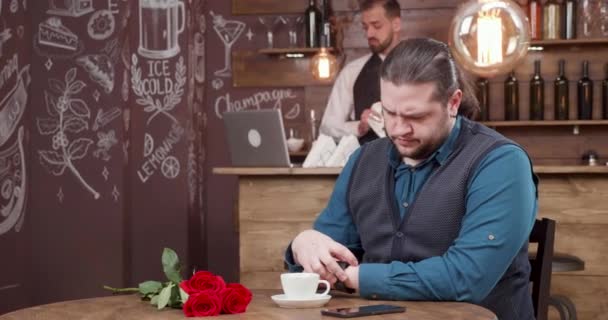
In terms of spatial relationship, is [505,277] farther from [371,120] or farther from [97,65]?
[97,65]

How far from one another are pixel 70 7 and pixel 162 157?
1128mm

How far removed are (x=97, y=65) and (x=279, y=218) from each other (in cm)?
231

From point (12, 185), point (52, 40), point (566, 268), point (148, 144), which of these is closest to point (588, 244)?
point (566, 268)

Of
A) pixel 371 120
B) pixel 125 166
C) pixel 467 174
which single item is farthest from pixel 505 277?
pixel 125 166

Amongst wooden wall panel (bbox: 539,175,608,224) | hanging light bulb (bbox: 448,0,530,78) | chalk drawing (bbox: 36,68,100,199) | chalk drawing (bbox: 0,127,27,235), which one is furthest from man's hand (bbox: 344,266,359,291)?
chalk drawing (bbox: 36,68,100,199)

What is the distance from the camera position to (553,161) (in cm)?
674

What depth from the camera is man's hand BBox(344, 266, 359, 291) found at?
6.95 ft

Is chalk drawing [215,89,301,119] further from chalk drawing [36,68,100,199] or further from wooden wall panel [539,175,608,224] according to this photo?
wooden wall panel [539,175,608,224]

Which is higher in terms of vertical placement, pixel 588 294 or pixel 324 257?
pixel 324 257

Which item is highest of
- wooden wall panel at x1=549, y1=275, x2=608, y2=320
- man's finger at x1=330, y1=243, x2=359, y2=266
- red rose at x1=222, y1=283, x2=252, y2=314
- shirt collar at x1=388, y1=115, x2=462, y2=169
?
shirt collar at x1=388, y1=115, x2=462, y2=169

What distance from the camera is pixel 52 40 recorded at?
6492 mm

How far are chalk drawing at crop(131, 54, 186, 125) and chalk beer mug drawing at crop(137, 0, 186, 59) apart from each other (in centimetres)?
8

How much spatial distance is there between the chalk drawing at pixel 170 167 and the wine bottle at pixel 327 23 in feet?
4.08

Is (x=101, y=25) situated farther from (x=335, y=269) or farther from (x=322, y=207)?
(x=335, y=269)
